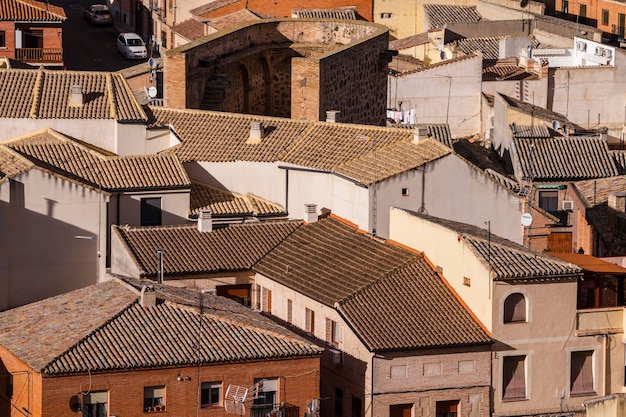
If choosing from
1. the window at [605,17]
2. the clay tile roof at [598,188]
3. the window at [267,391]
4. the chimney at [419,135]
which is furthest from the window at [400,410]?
the window at [605,17]

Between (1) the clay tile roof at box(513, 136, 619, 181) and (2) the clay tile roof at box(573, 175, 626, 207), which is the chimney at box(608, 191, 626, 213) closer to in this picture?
(2) the clay tile roof at box(573, 175, 626, 207)

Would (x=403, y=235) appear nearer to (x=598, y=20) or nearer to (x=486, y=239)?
(x=486, y=239)

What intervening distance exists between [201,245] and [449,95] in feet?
83.6

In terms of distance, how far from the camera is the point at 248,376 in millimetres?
44062

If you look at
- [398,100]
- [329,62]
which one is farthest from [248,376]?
[398,100]

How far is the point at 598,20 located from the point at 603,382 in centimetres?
4491

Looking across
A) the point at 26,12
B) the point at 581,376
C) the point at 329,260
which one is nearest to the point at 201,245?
the point at 329,260

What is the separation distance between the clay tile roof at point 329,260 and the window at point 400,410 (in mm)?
A: 2481

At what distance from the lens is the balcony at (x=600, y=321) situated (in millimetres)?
47250

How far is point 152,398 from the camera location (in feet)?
143

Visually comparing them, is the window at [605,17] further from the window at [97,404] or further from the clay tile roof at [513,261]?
the window at [97,404]

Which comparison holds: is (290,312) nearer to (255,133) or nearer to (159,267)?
(159,267)

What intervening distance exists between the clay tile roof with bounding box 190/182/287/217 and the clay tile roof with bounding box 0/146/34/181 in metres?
4.07

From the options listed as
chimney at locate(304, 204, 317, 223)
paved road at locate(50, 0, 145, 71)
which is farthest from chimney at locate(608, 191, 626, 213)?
paved road at locate(50, 0, 145, 71)
